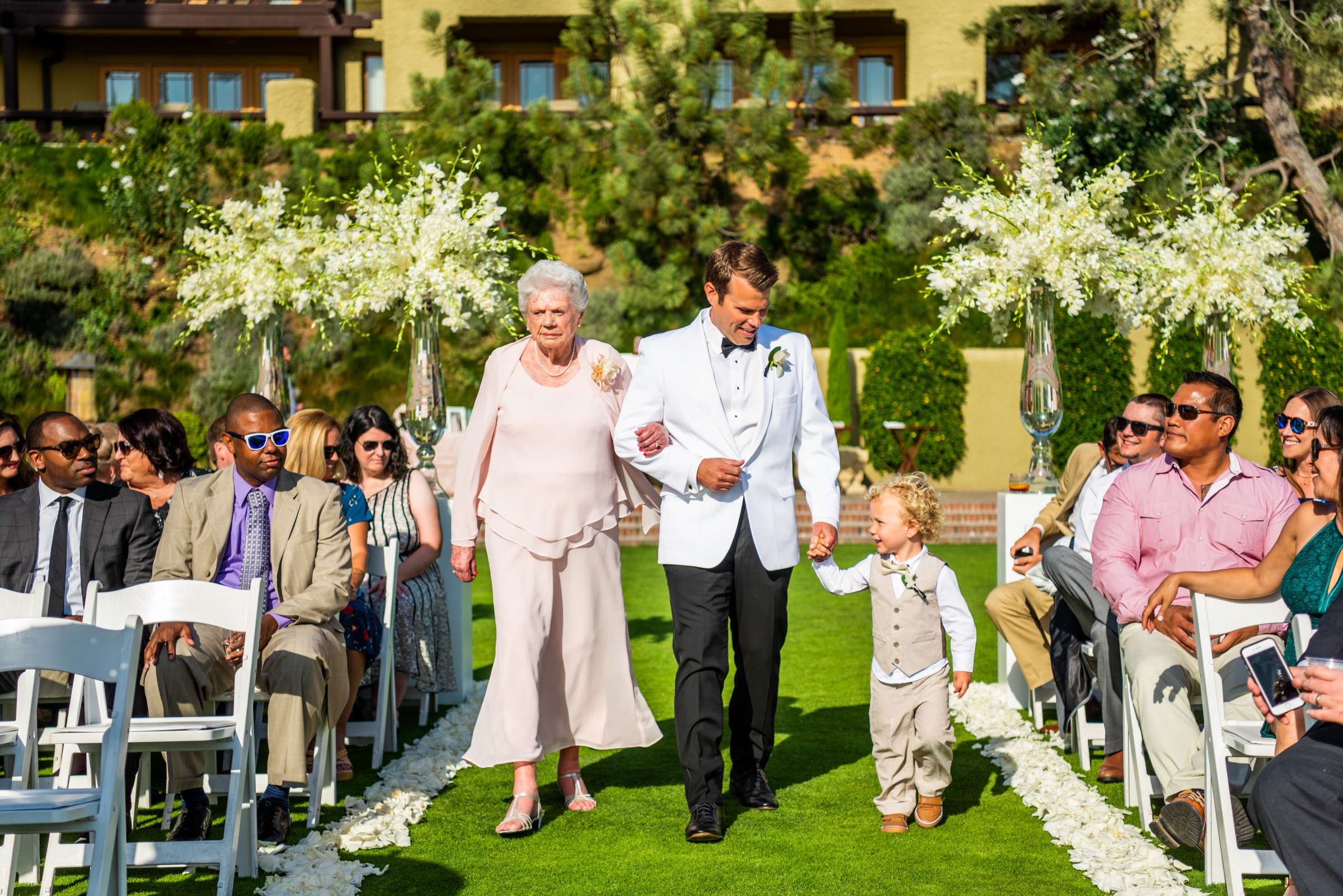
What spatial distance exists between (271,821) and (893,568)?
2.67 m

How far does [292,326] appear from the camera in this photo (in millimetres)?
27391

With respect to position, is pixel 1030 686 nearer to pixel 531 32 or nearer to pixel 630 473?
pixel 630 473

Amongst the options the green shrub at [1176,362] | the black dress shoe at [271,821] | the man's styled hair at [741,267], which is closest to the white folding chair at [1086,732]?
the man's styled hair at [741,267]

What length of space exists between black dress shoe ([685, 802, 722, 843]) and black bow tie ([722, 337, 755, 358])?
5.88 feet

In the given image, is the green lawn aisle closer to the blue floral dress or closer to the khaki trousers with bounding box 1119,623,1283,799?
the khaki trousers with bounding box 1119,623,1283,799

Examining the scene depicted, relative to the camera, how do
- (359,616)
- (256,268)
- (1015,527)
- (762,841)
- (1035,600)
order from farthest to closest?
(256,268), (1015,527), (1035,600), (359,616), (762,841)

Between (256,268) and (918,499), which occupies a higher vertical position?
(256,268)

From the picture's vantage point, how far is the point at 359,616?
672 cm

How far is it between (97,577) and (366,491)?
1.85m

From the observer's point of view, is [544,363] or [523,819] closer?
[523,819]

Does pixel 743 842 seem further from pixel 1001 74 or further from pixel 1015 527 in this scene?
pixel 1001 74

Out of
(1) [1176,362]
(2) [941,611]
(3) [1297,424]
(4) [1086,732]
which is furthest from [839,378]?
(2) [941,611]

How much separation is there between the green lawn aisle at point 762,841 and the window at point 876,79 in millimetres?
26464

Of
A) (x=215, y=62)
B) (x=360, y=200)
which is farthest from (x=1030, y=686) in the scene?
(x=215, y=62)
